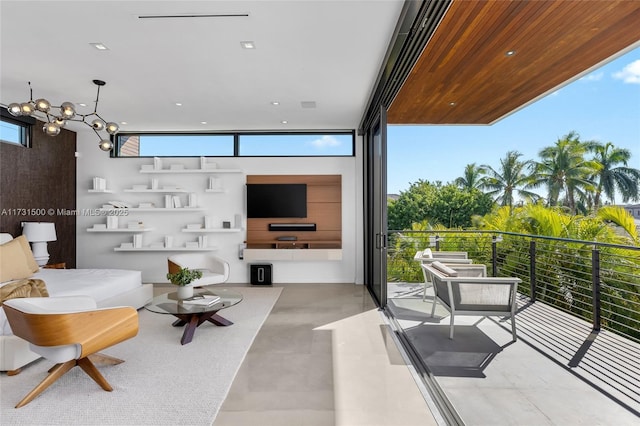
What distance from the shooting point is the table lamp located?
4980 millimetres

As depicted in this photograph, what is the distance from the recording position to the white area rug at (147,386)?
2172 mm

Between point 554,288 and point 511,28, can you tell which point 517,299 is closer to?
point 554,288

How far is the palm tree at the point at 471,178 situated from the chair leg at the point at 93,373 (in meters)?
8.60

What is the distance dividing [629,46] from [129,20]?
3984 millimetres

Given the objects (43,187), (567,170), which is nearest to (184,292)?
(567,170)

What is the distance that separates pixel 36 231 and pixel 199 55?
12.4ft

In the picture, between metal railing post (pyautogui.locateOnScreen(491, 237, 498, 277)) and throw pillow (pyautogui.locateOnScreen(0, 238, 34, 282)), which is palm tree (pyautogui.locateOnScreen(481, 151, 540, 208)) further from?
throw pillow (pyautogui.locateOnScreen(0, 238, 34, 282))

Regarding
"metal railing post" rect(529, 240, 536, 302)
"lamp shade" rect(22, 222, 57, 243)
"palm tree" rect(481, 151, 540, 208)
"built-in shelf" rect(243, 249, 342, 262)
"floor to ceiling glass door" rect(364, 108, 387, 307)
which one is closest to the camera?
"metal railing post" rect(529, 240, 536, 302)

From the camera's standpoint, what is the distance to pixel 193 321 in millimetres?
3521

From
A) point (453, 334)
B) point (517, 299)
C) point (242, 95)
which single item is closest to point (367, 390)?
point (453, 334)

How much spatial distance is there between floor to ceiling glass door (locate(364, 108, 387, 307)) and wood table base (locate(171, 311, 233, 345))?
2037 mm

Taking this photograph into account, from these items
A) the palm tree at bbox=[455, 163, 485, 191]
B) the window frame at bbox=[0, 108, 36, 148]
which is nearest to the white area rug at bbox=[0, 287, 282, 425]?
the window frame at bbox=[0, 108, 36, 148]

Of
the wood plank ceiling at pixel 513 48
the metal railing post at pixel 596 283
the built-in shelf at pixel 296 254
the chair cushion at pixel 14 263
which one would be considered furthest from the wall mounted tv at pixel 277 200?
the metal railing post at pixel 596 283

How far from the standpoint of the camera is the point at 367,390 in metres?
2.48
